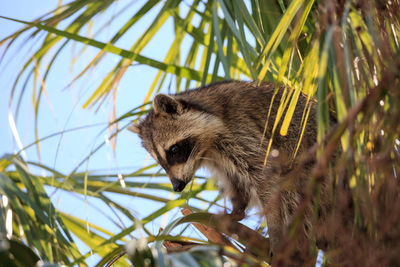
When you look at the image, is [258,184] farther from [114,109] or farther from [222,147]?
[114,109]

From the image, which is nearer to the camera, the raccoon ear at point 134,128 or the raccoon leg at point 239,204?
the raccoon leg at point 239,204

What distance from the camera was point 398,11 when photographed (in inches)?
72.5

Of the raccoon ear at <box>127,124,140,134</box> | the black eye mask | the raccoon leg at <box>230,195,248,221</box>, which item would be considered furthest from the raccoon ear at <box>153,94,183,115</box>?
the raccoon leg at <box>230,195,248,221</box>

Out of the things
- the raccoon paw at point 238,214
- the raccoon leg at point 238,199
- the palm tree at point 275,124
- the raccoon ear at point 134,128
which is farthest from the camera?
the raccoon ear at point 134,128

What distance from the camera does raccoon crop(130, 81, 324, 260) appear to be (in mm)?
3033

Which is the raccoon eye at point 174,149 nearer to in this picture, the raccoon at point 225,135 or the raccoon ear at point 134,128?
the raccoon at point 225,135

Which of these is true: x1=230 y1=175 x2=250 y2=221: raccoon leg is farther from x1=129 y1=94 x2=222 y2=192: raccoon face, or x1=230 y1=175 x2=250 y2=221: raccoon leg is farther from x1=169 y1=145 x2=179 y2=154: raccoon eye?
x1=169 y1=145 x2=179 y2=154: raccoon eye

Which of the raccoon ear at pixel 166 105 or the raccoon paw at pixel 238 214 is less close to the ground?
the raccoon ear at pixel 166 105

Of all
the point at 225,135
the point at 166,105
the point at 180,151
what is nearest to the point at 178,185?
the point at 180,151

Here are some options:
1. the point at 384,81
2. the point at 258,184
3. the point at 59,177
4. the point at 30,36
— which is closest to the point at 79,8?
the point at 30,36

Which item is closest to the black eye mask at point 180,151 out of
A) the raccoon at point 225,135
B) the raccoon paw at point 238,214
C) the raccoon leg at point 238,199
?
the raccoon at point 225,135

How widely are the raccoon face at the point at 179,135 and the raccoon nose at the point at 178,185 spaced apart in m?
0.03

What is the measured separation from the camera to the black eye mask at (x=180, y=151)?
10.4ft

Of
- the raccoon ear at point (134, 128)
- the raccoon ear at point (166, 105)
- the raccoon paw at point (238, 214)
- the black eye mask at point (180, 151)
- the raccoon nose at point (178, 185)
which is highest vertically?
the raccoon ear at point (166, 105)
